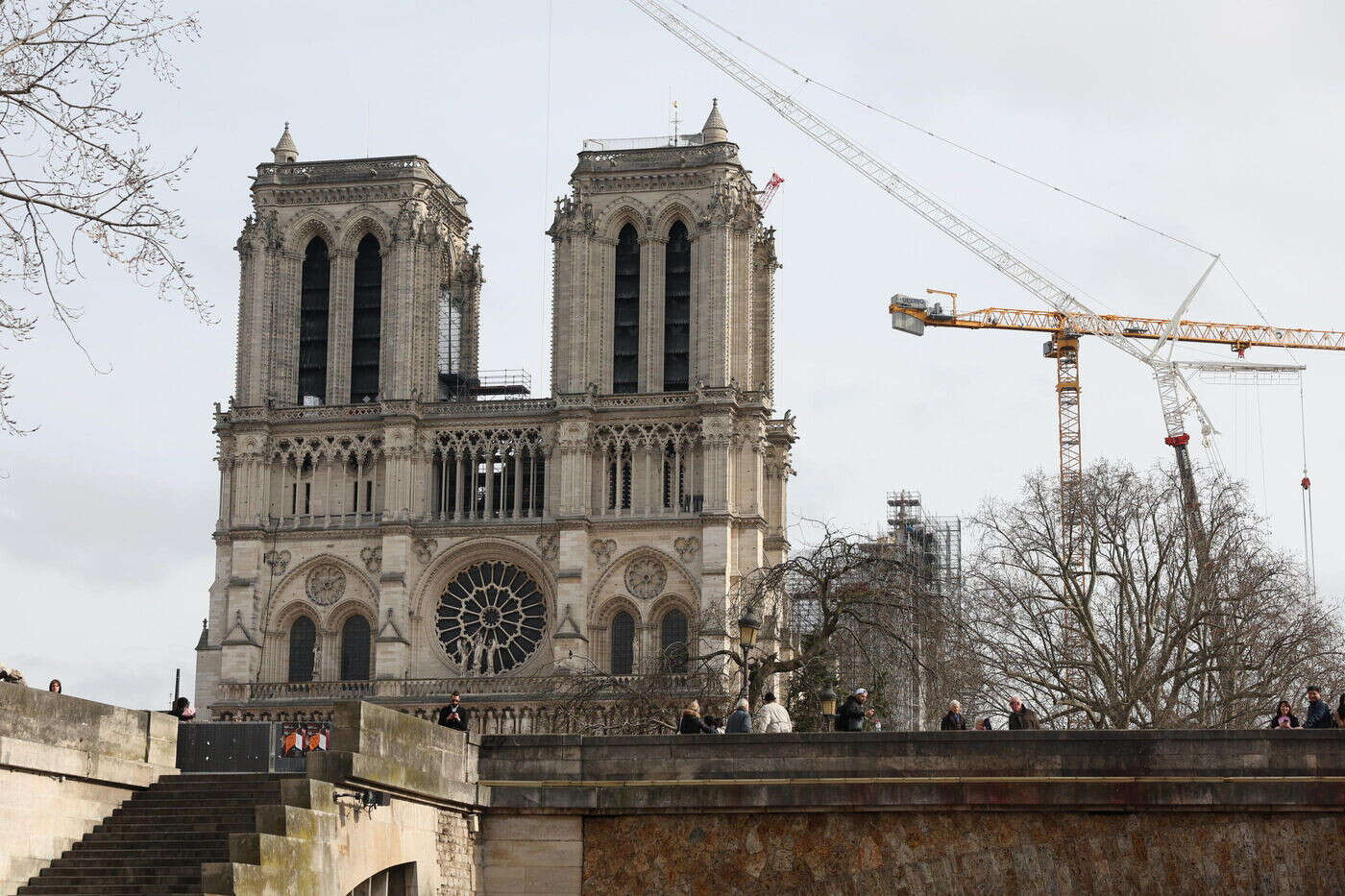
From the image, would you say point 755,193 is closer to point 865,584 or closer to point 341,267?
point 341,267

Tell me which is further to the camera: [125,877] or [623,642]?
[623,642]

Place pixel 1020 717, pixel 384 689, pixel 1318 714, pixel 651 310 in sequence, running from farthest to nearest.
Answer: pixel 651 310
pixel 384 689
pixel 1020 717
pixel 1318 714

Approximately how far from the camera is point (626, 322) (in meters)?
84.4

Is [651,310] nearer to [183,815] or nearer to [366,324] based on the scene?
[366,324]

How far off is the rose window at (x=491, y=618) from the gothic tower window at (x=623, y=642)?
2649 mm

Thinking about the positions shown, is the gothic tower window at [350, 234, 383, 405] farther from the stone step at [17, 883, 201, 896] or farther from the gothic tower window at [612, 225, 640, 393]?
the stone step at [17, 883, 201, 896]

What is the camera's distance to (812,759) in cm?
2875

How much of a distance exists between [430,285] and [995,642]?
34.4 metres

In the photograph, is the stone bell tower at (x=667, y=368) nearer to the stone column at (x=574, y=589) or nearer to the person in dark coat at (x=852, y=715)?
the stone column at (x=574, y=589)

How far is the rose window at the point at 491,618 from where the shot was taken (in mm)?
82688

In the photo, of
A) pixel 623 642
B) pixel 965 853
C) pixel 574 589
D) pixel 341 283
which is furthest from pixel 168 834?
pixel 341 283

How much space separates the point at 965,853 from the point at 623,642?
53.7 m

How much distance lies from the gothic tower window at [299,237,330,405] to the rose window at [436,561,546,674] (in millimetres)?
9740

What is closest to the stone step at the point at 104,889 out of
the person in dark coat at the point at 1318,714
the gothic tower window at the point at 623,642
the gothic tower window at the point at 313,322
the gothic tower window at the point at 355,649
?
the person in dark coat at the point at 1318,714
